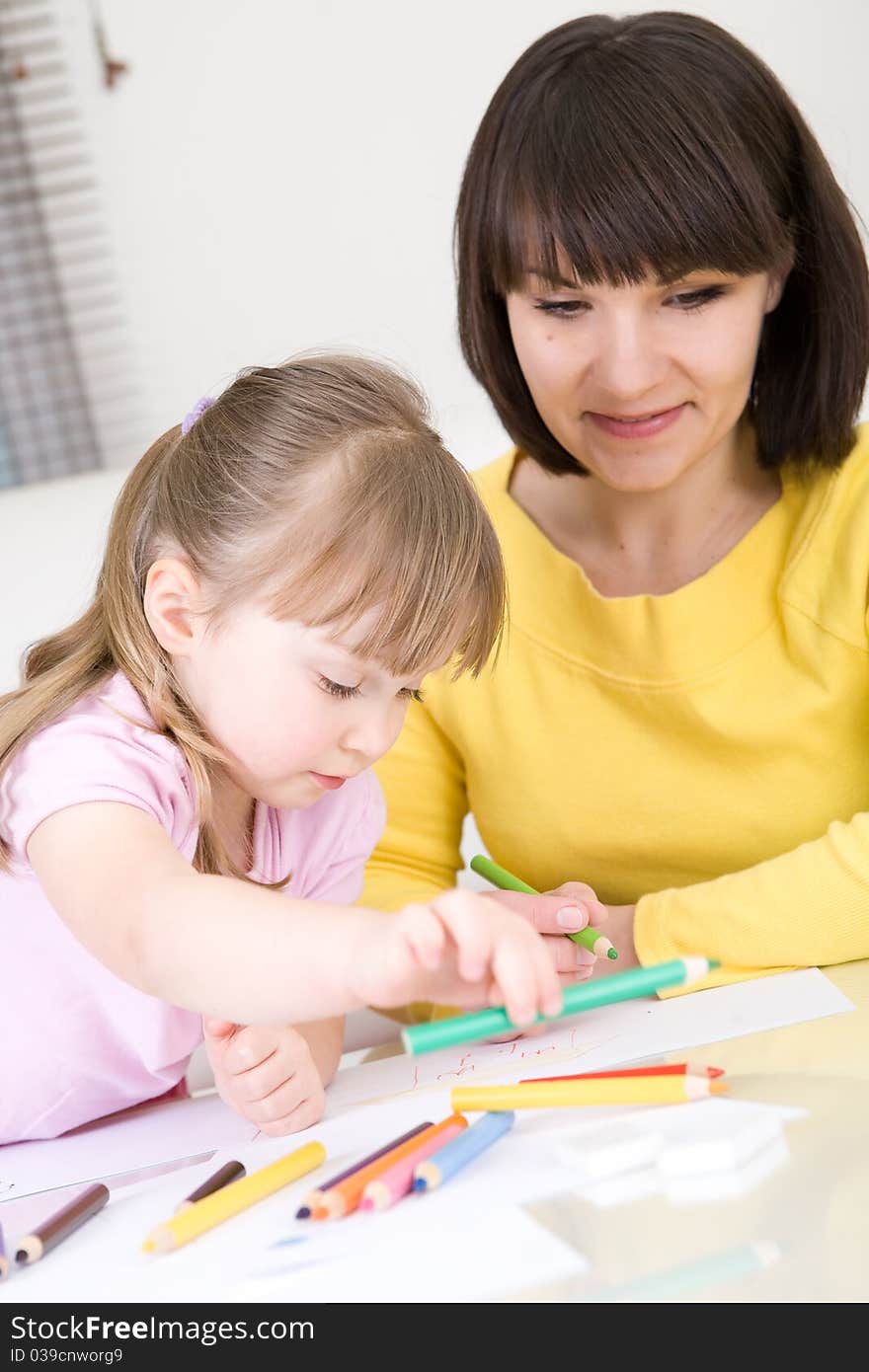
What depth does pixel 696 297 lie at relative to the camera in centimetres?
94

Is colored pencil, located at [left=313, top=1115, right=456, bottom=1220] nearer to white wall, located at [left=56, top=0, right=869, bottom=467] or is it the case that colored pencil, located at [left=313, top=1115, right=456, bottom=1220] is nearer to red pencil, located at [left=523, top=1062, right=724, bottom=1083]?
red pencil, located at [left=523, top=1062, right=724, bottom=1083]

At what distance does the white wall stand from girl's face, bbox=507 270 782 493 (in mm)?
911

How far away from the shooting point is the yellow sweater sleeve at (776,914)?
2.88 feet

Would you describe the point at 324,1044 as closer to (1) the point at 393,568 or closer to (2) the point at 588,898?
(2) the point at 588,898

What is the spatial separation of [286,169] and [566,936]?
1456 mm

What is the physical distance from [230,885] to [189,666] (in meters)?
0.22

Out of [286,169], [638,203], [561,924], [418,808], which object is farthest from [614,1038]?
[286,169]

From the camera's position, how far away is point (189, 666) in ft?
2.54

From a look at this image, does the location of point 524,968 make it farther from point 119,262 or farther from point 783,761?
point 119,262

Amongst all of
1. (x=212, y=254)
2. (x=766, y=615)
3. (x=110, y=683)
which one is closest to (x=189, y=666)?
(x=110, y=683)

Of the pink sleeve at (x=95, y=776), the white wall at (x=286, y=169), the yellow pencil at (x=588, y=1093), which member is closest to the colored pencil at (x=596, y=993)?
the yellow pencil at (x=588, y=1093)

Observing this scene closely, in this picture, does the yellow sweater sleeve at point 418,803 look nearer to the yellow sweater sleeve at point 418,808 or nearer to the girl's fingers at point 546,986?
the yellow sweater sleeve at point 418,808

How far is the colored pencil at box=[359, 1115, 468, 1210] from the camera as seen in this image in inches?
22.3

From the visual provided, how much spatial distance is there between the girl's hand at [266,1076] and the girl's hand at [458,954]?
0.26 metres
